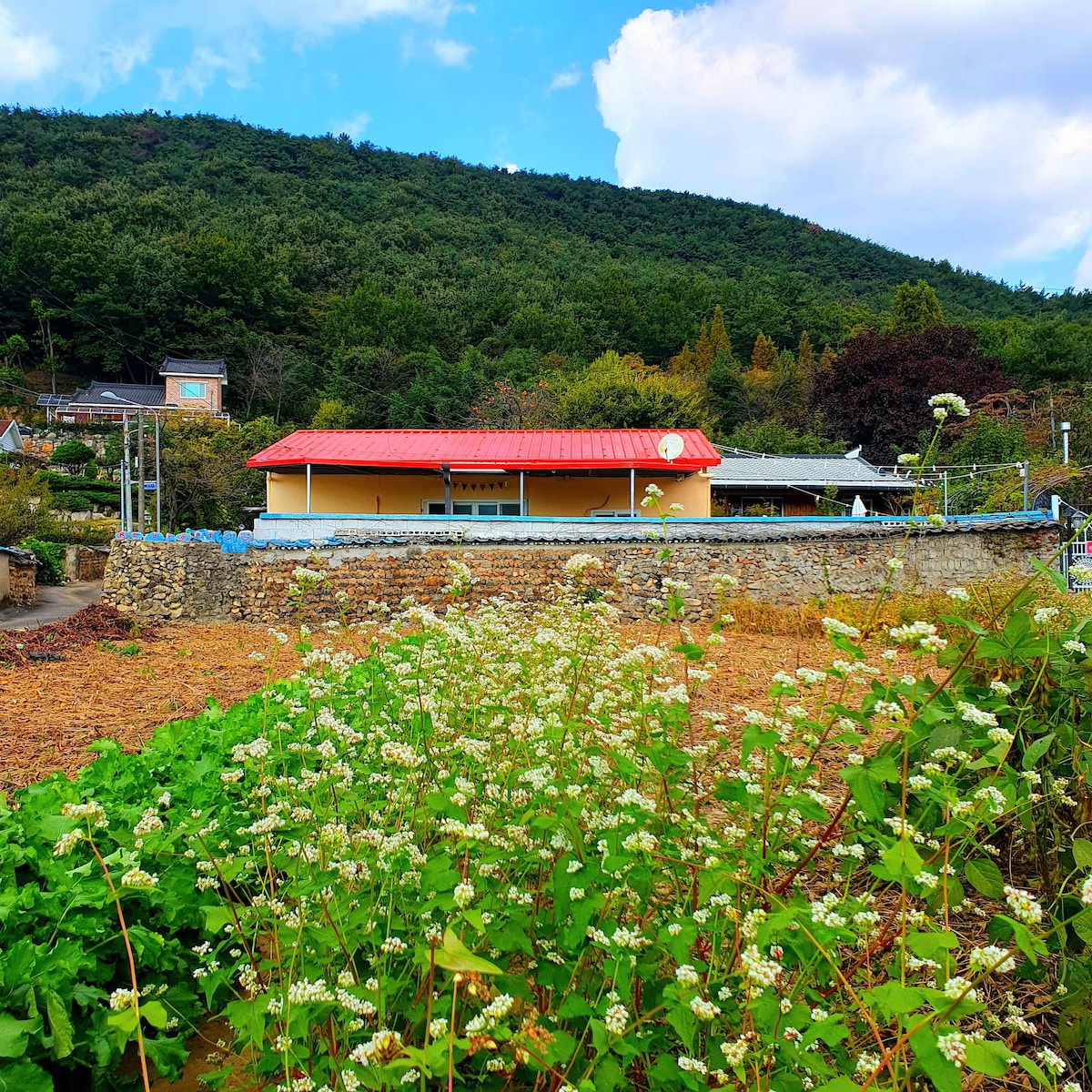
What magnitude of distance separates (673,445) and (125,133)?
84.0 meters

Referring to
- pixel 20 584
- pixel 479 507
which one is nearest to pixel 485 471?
pixel 479 507

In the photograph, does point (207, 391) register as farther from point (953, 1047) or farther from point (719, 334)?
point (953, 1047)

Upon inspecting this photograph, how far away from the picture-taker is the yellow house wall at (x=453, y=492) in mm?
17766

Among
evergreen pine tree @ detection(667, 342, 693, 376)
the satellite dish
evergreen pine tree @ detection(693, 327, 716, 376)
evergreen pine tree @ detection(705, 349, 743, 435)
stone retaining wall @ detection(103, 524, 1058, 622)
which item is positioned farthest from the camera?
evergreen pine tree @ detection(693, 327, 716, 376)

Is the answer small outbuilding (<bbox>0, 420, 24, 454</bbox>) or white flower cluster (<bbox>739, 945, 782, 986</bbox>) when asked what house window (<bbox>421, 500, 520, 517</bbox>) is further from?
small outbuilding (<bbox>0, 420, 24, 454</bbox>)

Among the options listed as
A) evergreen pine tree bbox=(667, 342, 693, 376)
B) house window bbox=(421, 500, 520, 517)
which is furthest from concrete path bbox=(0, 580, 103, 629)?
evergreen pine tree bbox=(667, 342, 693, 376)

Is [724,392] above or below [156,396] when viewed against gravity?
below

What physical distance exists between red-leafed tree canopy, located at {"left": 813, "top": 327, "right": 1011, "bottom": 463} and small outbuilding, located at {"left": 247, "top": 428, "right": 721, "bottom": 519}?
55.9 ft

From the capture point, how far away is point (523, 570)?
1249cm

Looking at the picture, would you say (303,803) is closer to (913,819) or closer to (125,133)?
(913,819)

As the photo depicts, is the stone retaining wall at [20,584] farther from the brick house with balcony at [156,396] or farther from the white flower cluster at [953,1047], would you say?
the brick house with balcony at [156,396]

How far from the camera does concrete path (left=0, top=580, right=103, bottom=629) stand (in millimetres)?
14206

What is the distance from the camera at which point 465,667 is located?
349cm

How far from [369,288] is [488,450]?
129 ft
